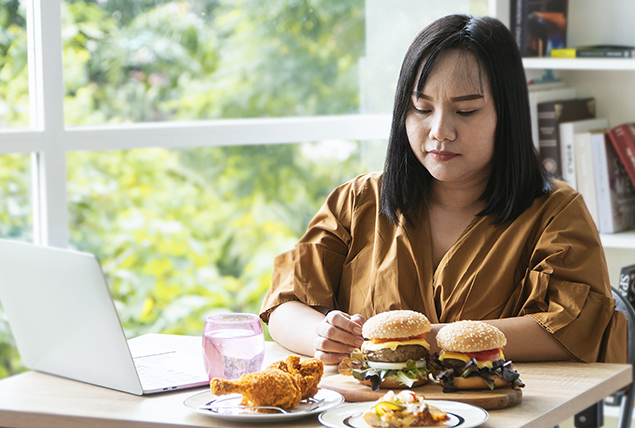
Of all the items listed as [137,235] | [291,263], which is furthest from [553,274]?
[137,235]

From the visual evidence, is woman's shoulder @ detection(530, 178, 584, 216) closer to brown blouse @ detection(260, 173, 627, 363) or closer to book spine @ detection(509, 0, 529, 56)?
brown blouse @ detection(260, 173, 627, 363)

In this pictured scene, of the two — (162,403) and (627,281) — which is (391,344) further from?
(627,281)

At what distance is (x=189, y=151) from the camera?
279 centimetres

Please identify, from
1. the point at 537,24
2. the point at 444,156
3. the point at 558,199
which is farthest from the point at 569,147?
the point at 444,156

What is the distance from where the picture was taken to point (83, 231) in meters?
2.50

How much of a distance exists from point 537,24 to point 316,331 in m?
1.46

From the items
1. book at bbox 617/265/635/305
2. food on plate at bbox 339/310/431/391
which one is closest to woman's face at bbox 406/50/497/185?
food on plate at bbox 339/310/431/391

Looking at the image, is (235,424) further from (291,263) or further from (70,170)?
(70,170)

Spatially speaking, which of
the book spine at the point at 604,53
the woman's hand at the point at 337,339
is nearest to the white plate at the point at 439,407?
the woman's hand at the point at 337,339

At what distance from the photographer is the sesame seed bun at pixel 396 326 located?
3.95ft

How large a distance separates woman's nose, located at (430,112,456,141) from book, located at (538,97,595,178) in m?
0.97

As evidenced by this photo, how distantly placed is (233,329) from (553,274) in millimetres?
631

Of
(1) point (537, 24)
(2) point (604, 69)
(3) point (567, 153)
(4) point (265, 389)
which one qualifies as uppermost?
(1) point (537, 24)

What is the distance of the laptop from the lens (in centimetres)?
116
